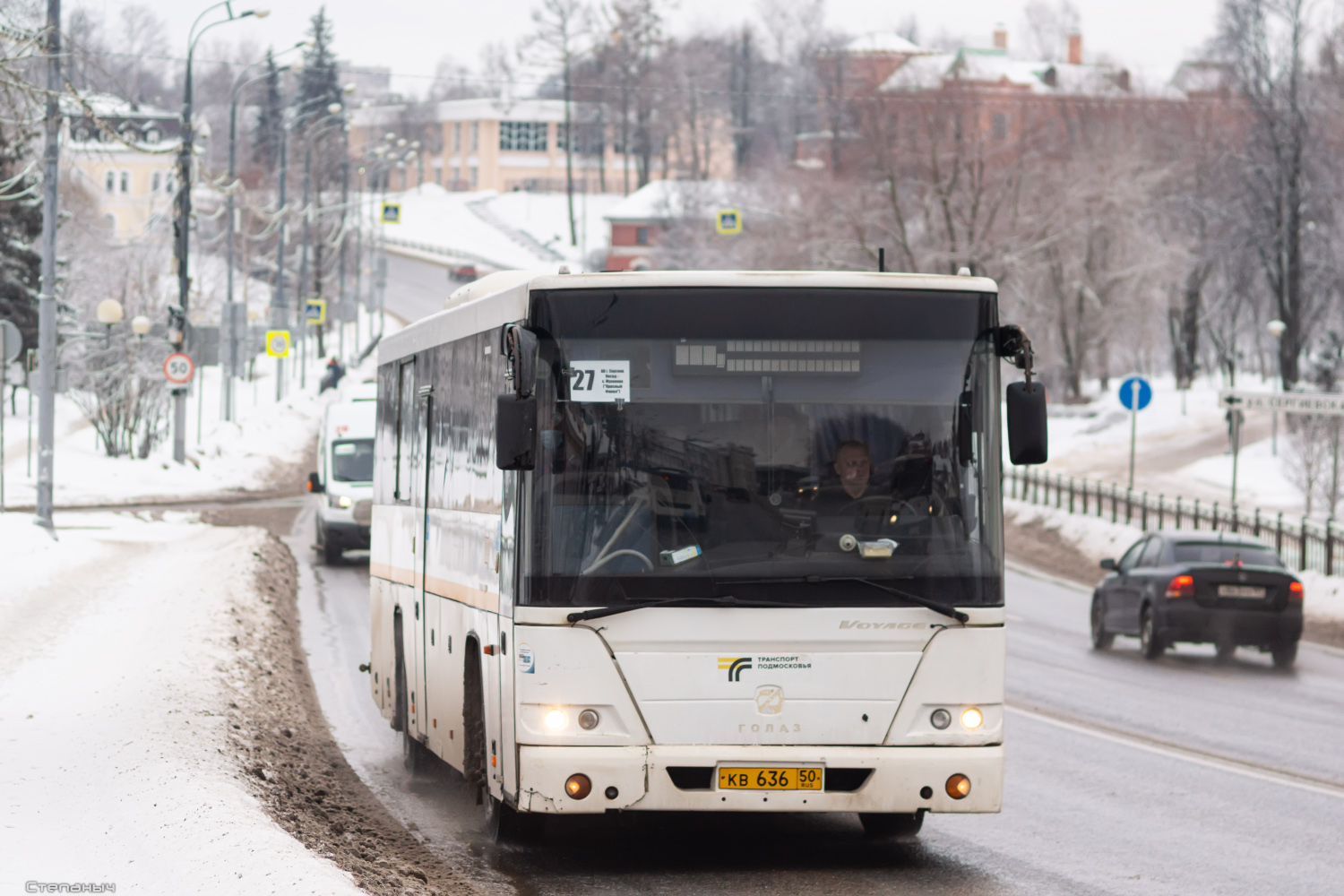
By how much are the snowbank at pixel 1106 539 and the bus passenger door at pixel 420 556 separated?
59.1 feet

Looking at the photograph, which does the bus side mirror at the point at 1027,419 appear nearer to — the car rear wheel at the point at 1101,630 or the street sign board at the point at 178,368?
the car rear wheel at the point at 1101,630

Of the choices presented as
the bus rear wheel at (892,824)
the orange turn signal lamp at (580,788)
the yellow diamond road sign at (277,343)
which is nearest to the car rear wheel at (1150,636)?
the bus rear wheel at (892,824)

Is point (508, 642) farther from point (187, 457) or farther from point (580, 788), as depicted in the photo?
point (187, 457)

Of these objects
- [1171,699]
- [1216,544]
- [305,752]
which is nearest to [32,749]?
[305,752]

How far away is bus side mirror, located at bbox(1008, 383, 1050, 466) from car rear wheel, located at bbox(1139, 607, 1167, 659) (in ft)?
45.2

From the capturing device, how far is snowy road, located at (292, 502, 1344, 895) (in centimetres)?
895

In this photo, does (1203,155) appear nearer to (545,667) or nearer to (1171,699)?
(1171,699)

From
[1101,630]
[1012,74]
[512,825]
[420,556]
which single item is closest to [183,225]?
[1101,630]

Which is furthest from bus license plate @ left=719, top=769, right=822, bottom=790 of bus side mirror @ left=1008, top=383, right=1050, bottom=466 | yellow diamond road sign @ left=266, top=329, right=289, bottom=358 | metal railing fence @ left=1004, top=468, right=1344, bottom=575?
yellow diamond road sign @ left=266, top=329, right=289, bottom=358

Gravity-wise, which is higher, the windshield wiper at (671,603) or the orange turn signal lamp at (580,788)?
the windshield wiper at (671,603)

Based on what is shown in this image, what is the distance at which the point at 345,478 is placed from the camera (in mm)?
30250

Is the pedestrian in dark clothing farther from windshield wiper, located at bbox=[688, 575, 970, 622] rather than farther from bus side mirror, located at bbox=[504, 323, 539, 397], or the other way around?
windshield wiper, located at bbox=[688, 575, 970, 622]

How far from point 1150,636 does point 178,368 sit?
980 inches

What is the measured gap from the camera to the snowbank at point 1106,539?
88.7 feet
